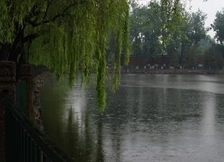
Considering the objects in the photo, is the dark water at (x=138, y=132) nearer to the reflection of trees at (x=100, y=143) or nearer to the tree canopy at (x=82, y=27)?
the reflection of trees at (x=100, y=143)

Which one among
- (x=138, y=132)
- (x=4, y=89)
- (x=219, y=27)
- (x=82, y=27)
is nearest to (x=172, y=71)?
(x=219, y=27)

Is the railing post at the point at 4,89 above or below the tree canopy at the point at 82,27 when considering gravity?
below

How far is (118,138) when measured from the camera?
35.8 feet

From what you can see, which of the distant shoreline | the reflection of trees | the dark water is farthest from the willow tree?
the distant shoreline

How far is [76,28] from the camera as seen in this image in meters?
7.62

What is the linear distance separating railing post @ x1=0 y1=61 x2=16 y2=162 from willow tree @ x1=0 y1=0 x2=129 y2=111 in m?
2.88

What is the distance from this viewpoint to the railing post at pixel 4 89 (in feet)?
12.9

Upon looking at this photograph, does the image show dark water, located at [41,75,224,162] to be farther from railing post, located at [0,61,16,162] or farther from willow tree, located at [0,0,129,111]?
railing post, located at [0,61,16,162]

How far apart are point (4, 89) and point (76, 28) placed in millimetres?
3675

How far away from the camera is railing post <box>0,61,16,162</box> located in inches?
155

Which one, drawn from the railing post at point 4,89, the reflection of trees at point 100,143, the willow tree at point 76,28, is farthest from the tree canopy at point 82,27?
the railing post at point 4,89

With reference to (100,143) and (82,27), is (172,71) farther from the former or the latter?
(82,27)

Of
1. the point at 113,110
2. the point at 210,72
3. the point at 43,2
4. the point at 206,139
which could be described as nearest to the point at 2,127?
Answer: the point at 43,2

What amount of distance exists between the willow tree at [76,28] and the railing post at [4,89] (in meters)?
2.88
